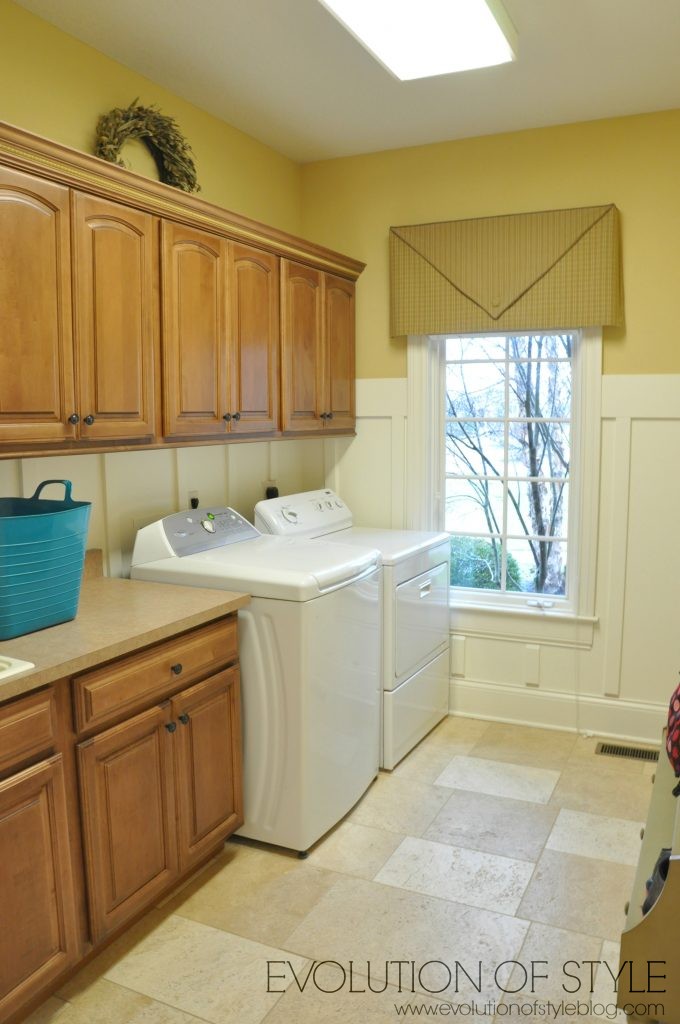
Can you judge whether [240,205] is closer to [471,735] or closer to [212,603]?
[212,603]

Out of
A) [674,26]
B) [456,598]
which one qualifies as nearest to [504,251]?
[674,26]

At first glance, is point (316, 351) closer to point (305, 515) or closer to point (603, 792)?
point (305, 515)

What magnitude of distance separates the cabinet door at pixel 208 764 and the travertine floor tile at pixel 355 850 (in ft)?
1.06

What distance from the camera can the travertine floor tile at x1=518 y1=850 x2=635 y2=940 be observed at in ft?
7.84

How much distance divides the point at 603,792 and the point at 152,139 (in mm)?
3003

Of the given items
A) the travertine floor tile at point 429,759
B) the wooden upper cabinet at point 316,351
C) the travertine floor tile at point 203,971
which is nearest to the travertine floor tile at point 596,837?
the travertine floor tile at point 429,759

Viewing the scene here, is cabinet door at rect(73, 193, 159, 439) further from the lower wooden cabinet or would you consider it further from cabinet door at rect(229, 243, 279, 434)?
the lower wooden cabinet

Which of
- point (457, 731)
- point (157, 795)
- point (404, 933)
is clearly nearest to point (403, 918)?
point (404, 933)

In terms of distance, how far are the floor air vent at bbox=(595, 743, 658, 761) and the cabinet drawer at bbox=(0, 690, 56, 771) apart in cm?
252

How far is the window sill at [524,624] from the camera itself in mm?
3801

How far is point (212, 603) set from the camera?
8.33 ft

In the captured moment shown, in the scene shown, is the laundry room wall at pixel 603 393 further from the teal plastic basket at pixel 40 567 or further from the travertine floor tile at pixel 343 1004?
the teal plastic basket at pixel 40 567

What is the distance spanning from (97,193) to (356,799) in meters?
2.26

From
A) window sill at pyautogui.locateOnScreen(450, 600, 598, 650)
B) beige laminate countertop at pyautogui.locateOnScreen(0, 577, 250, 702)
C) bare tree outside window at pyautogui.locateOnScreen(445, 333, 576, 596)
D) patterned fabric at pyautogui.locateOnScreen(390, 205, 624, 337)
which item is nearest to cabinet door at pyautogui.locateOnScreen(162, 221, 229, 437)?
beige laminate countertop at pyautogui.locateOnScreen(0, 577, 250, 702)
